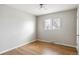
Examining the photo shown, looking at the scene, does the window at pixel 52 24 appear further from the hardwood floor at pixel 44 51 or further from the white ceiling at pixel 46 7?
the hardwood floor at pixel 44 51

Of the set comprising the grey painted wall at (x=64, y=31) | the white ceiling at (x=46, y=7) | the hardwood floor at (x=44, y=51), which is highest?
the white ceiling at (x=46, y=7)

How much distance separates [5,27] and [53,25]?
9.25 feet

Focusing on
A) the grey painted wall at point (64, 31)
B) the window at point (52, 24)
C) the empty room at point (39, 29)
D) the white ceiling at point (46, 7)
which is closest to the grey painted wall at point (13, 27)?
the empty room at point (39, 29)

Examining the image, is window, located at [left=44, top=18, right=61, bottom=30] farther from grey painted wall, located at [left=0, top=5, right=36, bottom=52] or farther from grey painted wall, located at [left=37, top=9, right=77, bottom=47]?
grey painted wall, located at [left=0, top=5, right=36, bottom=52]

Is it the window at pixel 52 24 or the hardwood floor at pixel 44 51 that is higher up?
the window at pixel 52 24

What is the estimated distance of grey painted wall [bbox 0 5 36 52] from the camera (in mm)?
2697

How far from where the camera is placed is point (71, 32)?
11.2ft

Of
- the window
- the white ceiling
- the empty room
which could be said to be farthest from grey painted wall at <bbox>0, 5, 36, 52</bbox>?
the window

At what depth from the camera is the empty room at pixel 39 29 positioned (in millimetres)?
2744

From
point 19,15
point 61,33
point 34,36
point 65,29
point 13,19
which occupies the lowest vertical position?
point 34,36

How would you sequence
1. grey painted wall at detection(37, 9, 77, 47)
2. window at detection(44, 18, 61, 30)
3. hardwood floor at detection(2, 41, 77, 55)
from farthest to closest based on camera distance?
window at detection(44, 18, 61, 30) → grey painted wall at detection(37, 9, 77, 47) → hardwood floor at detection(2, 41, 77, 55)
